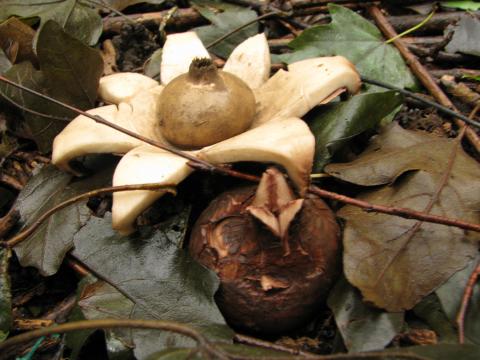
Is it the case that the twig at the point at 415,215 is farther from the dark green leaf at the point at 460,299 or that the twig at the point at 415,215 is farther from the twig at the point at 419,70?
the twig at the point at 419,70

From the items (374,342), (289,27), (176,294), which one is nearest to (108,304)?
(176,294)

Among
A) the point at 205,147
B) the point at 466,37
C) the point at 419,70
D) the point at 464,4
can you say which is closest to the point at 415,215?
the point at 205,147

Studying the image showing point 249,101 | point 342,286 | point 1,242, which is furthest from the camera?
point 249,101

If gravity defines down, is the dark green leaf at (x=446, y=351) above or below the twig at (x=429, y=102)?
below

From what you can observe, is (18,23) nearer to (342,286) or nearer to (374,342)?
(342,286)

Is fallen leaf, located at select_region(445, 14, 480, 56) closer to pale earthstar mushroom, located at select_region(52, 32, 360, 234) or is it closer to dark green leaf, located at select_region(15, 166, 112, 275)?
pale earthstar mushroom, located at select_region(52, 32, 360, 234)

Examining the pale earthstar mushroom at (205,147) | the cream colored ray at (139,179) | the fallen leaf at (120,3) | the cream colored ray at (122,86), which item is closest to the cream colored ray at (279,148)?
the pale earthstar mushroom at (205,147)
